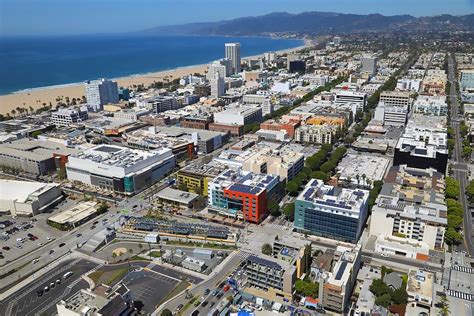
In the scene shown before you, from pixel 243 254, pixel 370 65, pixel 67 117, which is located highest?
pixel 370 65

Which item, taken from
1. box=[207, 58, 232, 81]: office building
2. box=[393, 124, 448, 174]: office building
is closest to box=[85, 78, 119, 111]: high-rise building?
box=[207, 58, 232, 81]: office building

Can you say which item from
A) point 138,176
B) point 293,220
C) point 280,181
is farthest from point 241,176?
point 138,176

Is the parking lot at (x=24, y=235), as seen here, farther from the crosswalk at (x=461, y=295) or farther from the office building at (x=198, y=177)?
the crosswalk at (x=461, y=295)

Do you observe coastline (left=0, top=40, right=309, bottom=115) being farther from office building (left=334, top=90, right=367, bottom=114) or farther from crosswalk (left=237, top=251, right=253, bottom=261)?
crosswalk (left=237, top=251, right=253, bottom=261)

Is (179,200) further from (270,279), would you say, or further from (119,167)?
(270,279)

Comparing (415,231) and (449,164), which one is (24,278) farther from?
(449,164)

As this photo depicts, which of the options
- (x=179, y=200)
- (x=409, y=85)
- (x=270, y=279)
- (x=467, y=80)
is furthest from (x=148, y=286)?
(x=467, y=80)
